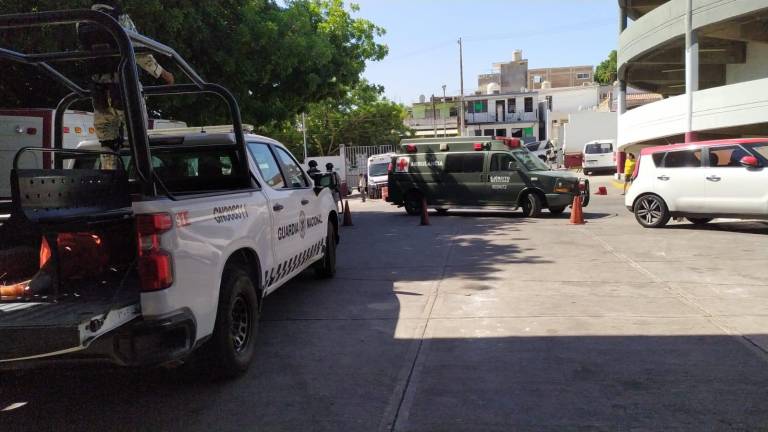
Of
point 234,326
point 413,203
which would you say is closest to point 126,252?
point 234,326

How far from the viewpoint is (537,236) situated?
468 inches

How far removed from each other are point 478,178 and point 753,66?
13.0m

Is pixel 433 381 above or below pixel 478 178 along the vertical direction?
below

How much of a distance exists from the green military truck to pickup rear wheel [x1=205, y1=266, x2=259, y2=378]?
1016cm

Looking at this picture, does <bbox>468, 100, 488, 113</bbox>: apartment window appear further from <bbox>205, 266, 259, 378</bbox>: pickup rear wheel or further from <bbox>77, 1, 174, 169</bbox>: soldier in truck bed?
<bbox>205, 266, 259, 378</bbox>: pickup rear wheel

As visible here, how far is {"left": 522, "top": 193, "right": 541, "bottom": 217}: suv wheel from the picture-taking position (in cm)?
1520

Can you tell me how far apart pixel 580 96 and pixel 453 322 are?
58992 mm

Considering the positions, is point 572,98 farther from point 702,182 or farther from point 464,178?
point 702,182

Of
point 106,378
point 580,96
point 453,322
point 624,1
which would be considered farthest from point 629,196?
point 580,96

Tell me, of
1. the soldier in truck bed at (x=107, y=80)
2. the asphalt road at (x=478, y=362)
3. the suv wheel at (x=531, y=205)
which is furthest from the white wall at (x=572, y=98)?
the soldier in truck bed at (x=107, y=80)

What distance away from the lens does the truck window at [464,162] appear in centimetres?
1604

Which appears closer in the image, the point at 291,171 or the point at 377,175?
the point at 291,171

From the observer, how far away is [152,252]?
11.7 feet

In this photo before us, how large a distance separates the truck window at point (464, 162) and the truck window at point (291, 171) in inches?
372
